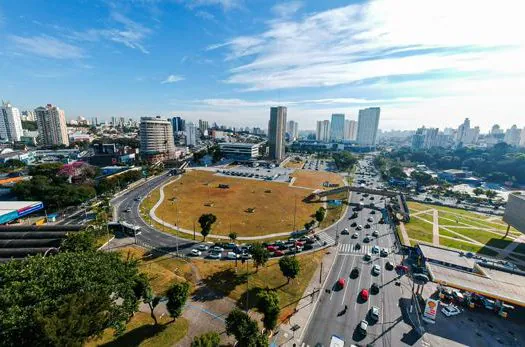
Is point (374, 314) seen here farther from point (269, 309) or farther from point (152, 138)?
point (152, 138)

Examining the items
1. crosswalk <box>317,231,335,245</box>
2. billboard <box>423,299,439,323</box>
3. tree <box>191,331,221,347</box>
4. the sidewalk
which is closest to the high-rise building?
crosswalk <box>317,231,335,245</box>

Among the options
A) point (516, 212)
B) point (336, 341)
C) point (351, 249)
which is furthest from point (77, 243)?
point (516, 212)

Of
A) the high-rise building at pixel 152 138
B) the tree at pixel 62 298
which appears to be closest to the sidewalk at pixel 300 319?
the tree at pixel 62 298

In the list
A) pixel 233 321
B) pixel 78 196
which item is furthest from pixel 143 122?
pixel 233 321

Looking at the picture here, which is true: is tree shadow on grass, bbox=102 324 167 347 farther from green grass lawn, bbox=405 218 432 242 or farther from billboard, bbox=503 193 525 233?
billboard, bbox=503 193 525 233

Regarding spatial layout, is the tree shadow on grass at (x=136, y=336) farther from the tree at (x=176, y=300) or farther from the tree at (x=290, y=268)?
the tree at (x=290, y=268)

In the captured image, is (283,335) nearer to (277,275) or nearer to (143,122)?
(277,275)
